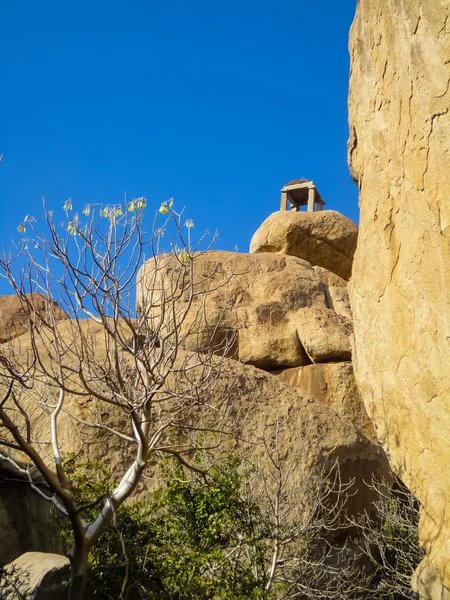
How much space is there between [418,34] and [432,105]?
0.51 meters

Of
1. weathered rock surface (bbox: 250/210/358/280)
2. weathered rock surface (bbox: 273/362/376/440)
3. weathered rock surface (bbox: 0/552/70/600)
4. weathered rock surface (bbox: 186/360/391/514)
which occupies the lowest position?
weathered rock surface (bbox: 0/552/70/600)

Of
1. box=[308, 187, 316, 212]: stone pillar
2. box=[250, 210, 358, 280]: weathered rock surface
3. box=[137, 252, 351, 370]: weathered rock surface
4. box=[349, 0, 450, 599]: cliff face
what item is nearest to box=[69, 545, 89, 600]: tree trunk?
box=[349, 0, 450, 599]: cliff face

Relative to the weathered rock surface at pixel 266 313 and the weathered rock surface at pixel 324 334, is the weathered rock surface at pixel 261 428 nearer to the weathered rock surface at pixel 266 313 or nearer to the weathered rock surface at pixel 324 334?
the weathered rock surface at pixel 266 313

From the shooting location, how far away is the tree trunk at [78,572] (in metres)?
→ 5.37

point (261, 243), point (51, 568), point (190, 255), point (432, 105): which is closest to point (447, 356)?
point (432, 105)

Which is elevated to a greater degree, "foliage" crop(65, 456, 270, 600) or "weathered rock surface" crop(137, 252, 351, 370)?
"weathered rock surface" crop(137, 252, 351, 370)

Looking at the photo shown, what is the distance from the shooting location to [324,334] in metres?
14.0

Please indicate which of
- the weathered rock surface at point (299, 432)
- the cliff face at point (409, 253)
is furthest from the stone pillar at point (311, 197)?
the cliff face at point (409, 253)

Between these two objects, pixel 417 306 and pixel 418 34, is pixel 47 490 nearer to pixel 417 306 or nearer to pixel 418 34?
pixel 417 306

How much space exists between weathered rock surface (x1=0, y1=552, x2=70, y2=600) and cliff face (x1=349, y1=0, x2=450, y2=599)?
→ 11.4 ft

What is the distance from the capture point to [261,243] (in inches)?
732

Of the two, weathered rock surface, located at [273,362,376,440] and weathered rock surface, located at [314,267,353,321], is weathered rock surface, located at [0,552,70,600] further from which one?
weathered rock surface, located at [314,267,353,321]

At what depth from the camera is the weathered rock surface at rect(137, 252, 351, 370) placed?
13.8m

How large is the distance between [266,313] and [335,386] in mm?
2180
